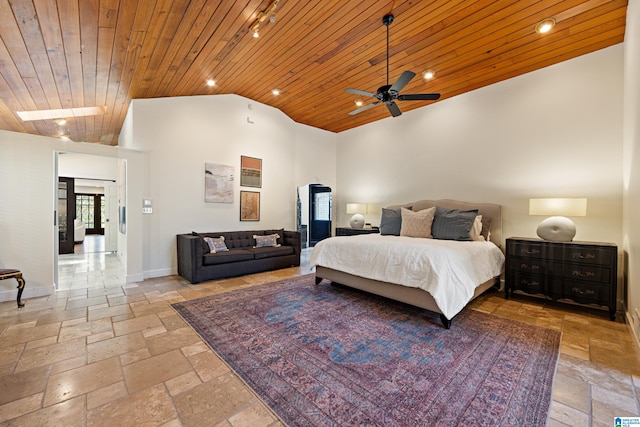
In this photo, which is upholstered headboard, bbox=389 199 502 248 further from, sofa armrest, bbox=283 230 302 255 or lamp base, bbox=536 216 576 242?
sofa armrest, bbox=283 230 302 255

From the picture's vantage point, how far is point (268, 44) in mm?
3408

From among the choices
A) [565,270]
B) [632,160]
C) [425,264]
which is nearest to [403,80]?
[425,264]

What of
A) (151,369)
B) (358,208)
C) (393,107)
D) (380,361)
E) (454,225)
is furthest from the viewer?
(358,208)

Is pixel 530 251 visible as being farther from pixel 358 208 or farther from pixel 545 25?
pixel 358 208

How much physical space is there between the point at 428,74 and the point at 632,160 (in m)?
2.55

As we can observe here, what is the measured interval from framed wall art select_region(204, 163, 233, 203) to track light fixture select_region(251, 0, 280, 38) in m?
2.73

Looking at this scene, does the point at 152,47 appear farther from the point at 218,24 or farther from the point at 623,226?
the point at 623,226

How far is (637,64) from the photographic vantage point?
2.40 metres

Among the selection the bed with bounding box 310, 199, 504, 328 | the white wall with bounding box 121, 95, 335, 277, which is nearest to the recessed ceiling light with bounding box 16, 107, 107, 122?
the white wall with bounding box 121, 95, 335, 277

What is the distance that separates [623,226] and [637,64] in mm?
1858

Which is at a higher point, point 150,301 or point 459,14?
point 459,14

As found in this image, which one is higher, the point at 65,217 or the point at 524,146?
the point at 524,146

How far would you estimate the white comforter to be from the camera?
2600 mm

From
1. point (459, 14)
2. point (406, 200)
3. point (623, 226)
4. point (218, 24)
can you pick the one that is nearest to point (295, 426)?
→ point (218, 24)
